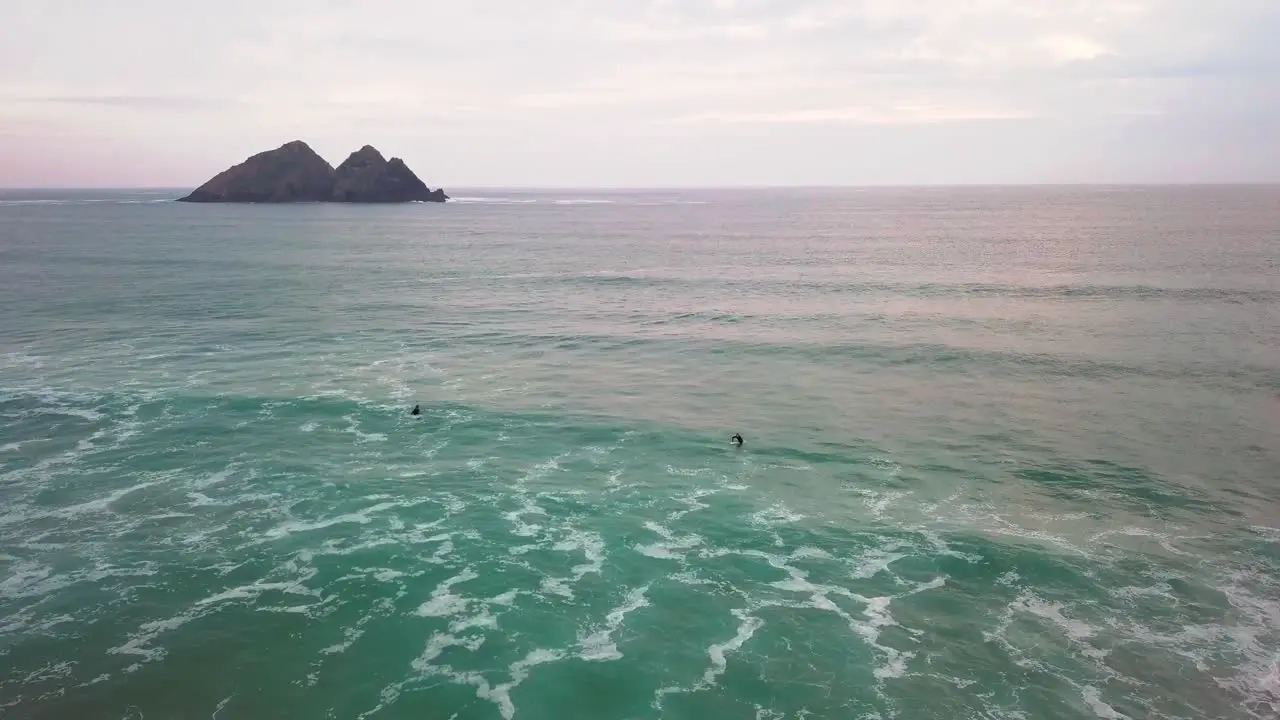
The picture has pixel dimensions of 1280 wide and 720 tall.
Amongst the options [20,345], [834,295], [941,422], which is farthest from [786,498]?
[20,345]

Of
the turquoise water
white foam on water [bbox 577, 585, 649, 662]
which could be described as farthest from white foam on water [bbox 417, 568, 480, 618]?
white foam on water [bbox 577, 585, 649, 662]

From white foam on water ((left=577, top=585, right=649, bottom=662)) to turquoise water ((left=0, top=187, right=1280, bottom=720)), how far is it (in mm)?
132

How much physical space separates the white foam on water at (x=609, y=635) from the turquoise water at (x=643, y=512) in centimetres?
13

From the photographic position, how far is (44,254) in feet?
398

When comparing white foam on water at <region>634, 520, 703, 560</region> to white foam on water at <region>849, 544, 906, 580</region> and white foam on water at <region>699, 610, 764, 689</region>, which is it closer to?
white foam on water at <region>699, 610, 764, 689</region>

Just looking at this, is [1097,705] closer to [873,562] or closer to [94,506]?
[873,562]

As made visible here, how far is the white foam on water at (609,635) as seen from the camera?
24672 mm

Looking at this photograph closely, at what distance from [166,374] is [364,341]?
50.7 feet

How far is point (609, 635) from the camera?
25.7m

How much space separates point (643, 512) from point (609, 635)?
30.2 ft

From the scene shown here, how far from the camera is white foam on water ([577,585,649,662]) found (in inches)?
971

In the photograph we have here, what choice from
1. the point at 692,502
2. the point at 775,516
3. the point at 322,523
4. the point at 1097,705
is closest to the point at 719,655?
the point at 775,516

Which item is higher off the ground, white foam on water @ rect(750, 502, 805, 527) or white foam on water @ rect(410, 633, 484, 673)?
white foam on water @ rect(750, 502, 805, 527)

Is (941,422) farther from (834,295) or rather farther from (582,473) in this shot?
(834,295)
